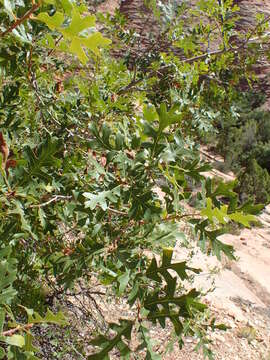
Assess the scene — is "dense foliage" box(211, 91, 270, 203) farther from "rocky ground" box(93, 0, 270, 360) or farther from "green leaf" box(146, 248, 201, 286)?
"green leaf" box(146, 248, 201, 286)

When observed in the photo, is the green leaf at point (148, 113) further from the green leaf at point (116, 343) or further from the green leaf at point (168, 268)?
the green leaf at point (116, 343)

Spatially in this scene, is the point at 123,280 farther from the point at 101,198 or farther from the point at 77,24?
the point at 77,24

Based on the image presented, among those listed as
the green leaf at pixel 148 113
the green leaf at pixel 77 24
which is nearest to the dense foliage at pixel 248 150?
the green leaf at pixel 148 113

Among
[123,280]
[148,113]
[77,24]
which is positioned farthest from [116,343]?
[77,24]

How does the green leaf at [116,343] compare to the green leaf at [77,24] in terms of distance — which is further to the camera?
the green leaf at [116,343]

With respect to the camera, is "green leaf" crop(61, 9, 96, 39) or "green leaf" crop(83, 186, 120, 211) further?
"green leaf" crop(83, 186, 120, 211)

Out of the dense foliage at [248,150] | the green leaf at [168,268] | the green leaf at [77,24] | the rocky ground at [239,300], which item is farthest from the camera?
the dense foliage at [248,150]

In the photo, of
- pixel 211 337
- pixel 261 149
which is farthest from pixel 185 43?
pixel 261 149

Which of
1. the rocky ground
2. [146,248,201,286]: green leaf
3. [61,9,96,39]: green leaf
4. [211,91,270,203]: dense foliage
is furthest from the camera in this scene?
[211,91,270,203]: dense foliage

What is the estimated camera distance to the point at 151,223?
1.06 m

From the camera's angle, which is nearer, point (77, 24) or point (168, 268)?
point (77, 24)

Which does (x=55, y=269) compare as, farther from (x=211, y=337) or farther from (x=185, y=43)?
(x=211, y=337)

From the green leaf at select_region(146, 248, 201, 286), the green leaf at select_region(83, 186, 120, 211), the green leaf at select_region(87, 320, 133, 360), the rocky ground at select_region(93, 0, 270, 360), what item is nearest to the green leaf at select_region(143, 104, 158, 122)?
the green leaf at select_region(83, 186, 120, 211)

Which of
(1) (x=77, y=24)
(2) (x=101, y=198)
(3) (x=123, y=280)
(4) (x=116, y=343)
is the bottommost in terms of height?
(4) (x=116, y=343)
